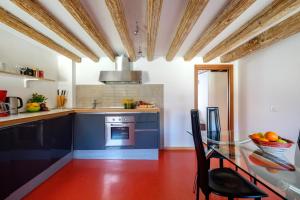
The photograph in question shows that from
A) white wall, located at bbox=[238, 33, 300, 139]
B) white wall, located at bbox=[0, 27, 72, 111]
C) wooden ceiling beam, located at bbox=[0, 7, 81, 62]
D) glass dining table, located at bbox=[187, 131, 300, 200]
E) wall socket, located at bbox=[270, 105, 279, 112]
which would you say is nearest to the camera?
glass dining table, located at bbox=[187, 131, 300, 200]

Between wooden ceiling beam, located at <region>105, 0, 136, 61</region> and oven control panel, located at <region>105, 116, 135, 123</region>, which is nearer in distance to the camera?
wooden ceiling beam, located at <region>105, 0, 136, 61</region>

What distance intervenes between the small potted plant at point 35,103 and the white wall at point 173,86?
3.93 feet

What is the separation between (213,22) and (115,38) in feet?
4.98

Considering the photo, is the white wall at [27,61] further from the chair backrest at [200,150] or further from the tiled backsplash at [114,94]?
the chair backrest at [200,150]

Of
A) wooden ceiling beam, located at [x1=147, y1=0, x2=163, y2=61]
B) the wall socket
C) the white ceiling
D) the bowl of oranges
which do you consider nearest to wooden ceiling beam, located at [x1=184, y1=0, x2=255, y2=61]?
the white ceiling

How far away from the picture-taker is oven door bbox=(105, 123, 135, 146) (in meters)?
3.59

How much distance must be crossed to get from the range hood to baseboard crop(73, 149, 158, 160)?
4.68 ft

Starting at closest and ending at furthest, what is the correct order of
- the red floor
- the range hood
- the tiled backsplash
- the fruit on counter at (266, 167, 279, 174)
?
the fruit on counter at (266, 167, 279, 174)
the red floor
the range hood
the tiled backsplash

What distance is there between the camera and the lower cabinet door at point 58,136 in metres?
2.71

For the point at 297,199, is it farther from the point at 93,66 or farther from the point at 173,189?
the point at 93,66

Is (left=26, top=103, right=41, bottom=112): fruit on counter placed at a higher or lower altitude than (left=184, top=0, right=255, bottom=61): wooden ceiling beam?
lower

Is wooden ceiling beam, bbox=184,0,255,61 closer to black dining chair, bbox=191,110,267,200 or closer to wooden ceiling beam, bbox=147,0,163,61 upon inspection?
wooden ceiling beam, bbox=147,0,163,61

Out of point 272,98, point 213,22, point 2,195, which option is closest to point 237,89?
point 272,98

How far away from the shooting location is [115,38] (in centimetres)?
301
